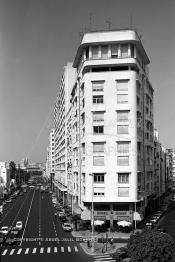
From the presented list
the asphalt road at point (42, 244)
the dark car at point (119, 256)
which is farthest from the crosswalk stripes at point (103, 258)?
the dark car at point (119, 256)

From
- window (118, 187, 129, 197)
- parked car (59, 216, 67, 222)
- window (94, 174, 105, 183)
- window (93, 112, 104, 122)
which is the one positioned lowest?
parked car (59, 216, 67, 222)

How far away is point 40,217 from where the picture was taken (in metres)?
70.1

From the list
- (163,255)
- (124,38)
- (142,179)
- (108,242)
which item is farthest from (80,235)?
(124,38)

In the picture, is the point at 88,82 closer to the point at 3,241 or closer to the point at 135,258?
the point at 3,241

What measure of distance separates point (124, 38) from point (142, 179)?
21.1 m

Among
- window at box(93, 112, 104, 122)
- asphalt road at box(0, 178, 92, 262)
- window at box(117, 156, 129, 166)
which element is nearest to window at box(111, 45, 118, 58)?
window at box(93, 112, 104, 122)

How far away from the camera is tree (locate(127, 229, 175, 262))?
27.6m

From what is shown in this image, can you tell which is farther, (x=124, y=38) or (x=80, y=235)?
(x=124, y=38)

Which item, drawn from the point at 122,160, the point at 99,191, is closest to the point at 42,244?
the point at 99,191

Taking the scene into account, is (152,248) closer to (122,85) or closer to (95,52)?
(122,85)

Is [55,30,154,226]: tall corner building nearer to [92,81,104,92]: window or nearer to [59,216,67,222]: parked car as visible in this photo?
[92,81,104,92]: window

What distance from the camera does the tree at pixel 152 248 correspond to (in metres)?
27.6

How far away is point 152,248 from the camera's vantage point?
90.8ft

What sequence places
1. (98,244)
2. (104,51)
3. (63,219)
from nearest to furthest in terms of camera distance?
(98,244) → (104,51) → (63,219)
